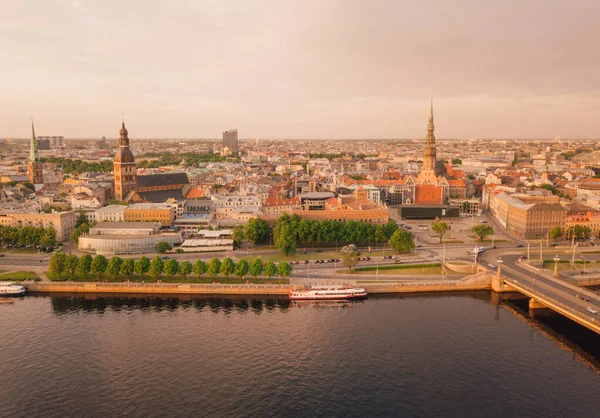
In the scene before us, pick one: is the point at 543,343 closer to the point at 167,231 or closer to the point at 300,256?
the point at 300,256

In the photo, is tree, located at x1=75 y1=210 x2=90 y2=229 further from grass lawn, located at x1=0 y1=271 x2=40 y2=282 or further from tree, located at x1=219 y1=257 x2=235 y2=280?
tree, located at x1=219 y1=257 x2=235 y2=280

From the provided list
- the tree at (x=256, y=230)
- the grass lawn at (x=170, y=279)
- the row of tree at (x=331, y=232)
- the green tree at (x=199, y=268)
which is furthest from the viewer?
the row of tree at (x=331, y=232)

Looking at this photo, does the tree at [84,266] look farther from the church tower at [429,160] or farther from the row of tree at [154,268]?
the church tower at [429,160]

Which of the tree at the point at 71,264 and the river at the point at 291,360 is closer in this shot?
the river at the point at 291,360

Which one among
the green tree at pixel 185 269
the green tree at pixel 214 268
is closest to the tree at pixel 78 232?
the green tree at pixel 185 269

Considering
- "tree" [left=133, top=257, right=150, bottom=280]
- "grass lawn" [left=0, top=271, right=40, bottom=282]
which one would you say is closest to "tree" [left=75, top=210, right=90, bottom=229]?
"grass lawn" [left=0, top=271, right=40, bottom=282]

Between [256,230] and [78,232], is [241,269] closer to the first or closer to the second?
[256,230]

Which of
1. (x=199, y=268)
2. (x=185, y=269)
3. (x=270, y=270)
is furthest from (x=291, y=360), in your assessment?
(x=185, y=269)
